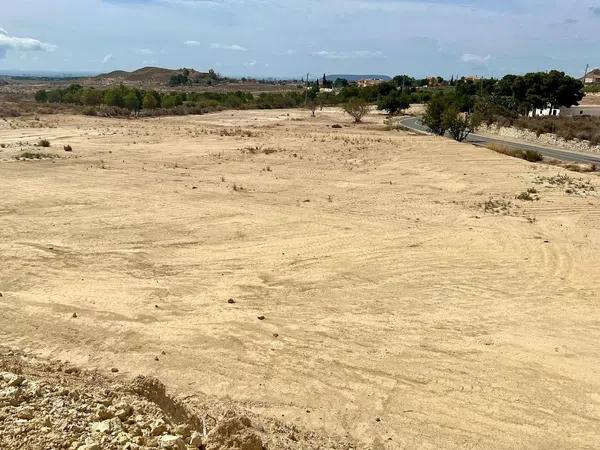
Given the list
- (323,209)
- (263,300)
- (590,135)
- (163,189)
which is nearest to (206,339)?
(263,300)

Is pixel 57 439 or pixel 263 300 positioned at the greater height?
Answer: pixel 57 439

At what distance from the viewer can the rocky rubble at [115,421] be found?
14.3ft

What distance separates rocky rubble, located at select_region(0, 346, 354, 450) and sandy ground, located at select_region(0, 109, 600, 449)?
26.4 inches

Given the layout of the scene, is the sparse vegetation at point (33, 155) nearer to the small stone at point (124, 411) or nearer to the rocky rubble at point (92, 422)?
the rocky rubble at point (92, 422)

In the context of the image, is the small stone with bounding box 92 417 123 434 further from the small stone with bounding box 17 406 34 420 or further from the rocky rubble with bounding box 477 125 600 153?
the rocky rubble with bounding box 477 125 600 153

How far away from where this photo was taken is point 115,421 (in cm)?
465

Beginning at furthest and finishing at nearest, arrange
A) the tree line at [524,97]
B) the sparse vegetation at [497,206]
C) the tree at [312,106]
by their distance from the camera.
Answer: the tree at [312,106] → the tree line at [524,97] → the sparse vegetation at [497,206]

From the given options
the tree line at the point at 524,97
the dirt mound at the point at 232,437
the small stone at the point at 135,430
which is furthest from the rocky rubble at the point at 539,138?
the small stone at the point at 135,430

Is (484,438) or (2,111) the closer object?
(484,438)

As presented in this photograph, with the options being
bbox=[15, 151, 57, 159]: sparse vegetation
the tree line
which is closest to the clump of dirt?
bbox=[15, 151, 57, 159]: sparse vegetation

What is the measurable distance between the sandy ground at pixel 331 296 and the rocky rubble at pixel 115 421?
0.67m

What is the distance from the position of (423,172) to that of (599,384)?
65.5 ft

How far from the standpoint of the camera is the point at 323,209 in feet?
61.7

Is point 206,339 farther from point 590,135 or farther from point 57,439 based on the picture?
point 590,135
